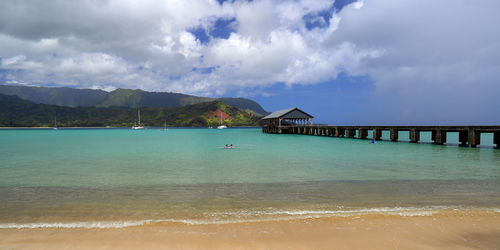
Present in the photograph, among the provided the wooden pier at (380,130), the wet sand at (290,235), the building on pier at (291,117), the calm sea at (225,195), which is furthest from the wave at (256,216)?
the building on pier at (291,117)

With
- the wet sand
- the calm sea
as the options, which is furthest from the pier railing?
the wet sand

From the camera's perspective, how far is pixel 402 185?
12.3 m

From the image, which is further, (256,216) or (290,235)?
(256,216)

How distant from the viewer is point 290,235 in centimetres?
607

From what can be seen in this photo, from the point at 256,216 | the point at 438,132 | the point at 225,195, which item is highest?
the point at 438,132

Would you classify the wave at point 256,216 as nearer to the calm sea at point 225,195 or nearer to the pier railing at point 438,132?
the calm sea at point 225,195

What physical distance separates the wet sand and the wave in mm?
266

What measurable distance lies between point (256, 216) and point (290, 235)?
1658 mm

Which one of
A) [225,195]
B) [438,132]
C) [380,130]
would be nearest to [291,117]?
[380,130]

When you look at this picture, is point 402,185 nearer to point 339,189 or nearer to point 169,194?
point 339,189

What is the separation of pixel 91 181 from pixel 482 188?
1751 cm

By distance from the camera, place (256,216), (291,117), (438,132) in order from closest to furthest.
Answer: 1. (256,216)
2. (438,132)
3. (291,117)

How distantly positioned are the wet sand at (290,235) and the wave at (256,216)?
0.87ft

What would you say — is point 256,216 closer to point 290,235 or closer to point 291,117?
point 290,235
